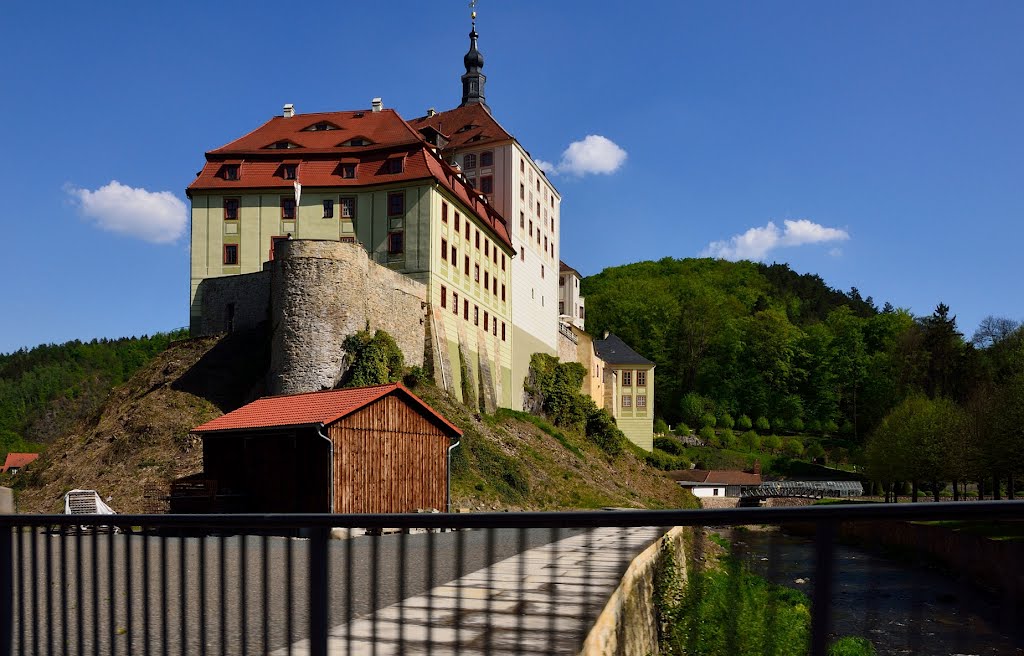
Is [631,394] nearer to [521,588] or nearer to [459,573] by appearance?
[459,573]

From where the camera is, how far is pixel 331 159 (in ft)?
148

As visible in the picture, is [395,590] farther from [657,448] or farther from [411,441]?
[657,448]

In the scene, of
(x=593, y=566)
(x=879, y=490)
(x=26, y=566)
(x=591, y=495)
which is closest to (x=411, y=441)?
(x=591, y=495)

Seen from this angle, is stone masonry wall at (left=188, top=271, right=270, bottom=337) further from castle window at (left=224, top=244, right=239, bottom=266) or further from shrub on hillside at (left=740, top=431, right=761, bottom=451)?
shrub on hillside at (left=740, top=431, right=761, bottom=451)

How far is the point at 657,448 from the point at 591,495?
45.2 metres

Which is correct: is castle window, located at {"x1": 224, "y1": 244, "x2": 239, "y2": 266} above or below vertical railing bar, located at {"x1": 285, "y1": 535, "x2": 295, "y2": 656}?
above

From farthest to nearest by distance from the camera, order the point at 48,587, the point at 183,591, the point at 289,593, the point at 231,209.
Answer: the point at 231,209
the point at 48,587
the point at 183,591
the point at 289,593

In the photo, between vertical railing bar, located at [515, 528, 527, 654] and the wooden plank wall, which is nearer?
vertical railing bar, located at [515, 528, 527, 654]

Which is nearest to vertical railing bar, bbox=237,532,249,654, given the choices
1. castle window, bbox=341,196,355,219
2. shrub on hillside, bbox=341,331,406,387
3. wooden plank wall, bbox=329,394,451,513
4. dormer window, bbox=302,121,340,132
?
wooden plank wall, bbox=329,394,451,513

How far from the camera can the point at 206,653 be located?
11.6ft

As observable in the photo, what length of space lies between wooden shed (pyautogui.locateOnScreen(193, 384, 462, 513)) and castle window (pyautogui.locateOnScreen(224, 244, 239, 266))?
1939 cm

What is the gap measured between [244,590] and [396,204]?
40.2 m

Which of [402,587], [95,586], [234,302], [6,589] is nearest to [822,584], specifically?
[402,587]

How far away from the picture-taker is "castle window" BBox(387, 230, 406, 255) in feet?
139
